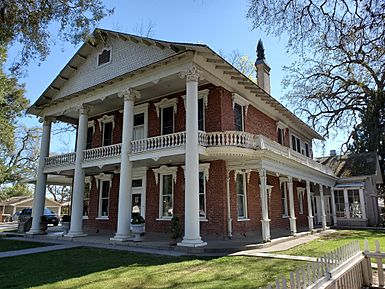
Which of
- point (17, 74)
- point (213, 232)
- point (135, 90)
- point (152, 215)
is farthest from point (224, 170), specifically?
point (17, 74)

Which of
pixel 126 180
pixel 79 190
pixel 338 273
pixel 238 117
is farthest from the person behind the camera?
pixel 238 117

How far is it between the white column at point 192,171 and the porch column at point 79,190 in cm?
715

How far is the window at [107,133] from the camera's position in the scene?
19547mm

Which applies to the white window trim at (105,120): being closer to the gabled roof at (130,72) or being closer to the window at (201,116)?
the gabled roof at (130,72)

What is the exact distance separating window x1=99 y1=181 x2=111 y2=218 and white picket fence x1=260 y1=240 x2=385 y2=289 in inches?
584

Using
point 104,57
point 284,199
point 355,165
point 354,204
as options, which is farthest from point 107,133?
point 355,165

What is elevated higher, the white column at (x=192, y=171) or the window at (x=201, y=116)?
the window at (x=201, y=116)

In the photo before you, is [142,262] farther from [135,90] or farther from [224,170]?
[135,90]

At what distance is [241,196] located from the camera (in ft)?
51.8

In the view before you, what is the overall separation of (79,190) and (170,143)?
5.78m

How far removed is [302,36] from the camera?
23.3ft

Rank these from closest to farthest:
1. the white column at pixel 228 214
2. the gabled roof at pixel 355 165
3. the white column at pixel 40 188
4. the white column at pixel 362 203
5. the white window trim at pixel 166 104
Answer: the white column at pixel 228 214 < the white window trim at pixel 166 104 < the white column at pixel 40 188 < the white column at pixel 362 203 < the gabled roof at pixel 355 165

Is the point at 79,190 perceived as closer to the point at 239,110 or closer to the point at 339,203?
the point at 239,110

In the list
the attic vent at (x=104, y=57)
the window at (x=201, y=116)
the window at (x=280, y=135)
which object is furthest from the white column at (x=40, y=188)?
the window at (x=280, y=135)
